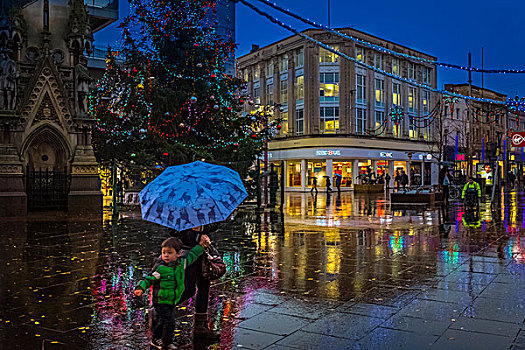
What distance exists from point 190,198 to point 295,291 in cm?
258

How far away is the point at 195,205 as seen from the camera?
4.52m

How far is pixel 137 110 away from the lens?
19.1 meters

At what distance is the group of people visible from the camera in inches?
168

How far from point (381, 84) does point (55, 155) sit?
4297 centimetres

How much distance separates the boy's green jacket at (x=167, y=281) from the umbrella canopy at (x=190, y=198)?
0.33 m

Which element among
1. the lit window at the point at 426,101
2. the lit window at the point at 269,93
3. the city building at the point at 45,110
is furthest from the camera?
the lit window at the point at 426,101

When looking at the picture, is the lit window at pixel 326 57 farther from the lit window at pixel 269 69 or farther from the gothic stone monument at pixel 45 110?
the gothic stone monument at pixel 45 110

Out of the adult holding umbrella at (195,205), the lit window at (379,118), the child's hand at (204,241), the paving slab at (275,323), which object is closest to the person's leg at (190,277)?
the adult holding umbrella at (195,205)

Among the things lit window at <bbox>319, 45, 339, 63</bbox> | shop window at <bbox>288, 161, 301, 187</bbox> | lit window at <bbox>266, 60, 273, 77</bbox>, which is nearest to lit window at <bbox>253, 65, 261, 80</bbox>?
lit window at <bbox>266, 60, 273, 77</bbox>

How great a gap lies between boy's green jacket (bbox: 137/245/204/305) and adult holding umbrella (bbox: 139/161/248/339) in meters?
0.32

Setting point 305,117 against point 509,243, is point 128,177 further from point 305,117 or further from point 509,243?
point 305,117

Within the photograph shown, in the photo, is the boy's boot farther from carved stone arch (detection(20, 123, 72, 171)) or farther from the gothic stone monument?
carved stone arch (detection(20, 123, 72, 171))

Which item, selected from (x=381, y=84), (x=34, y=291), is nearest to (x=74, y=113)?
(x=34, y=291)

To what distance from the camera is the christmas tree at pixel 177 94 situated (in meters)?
18.3
